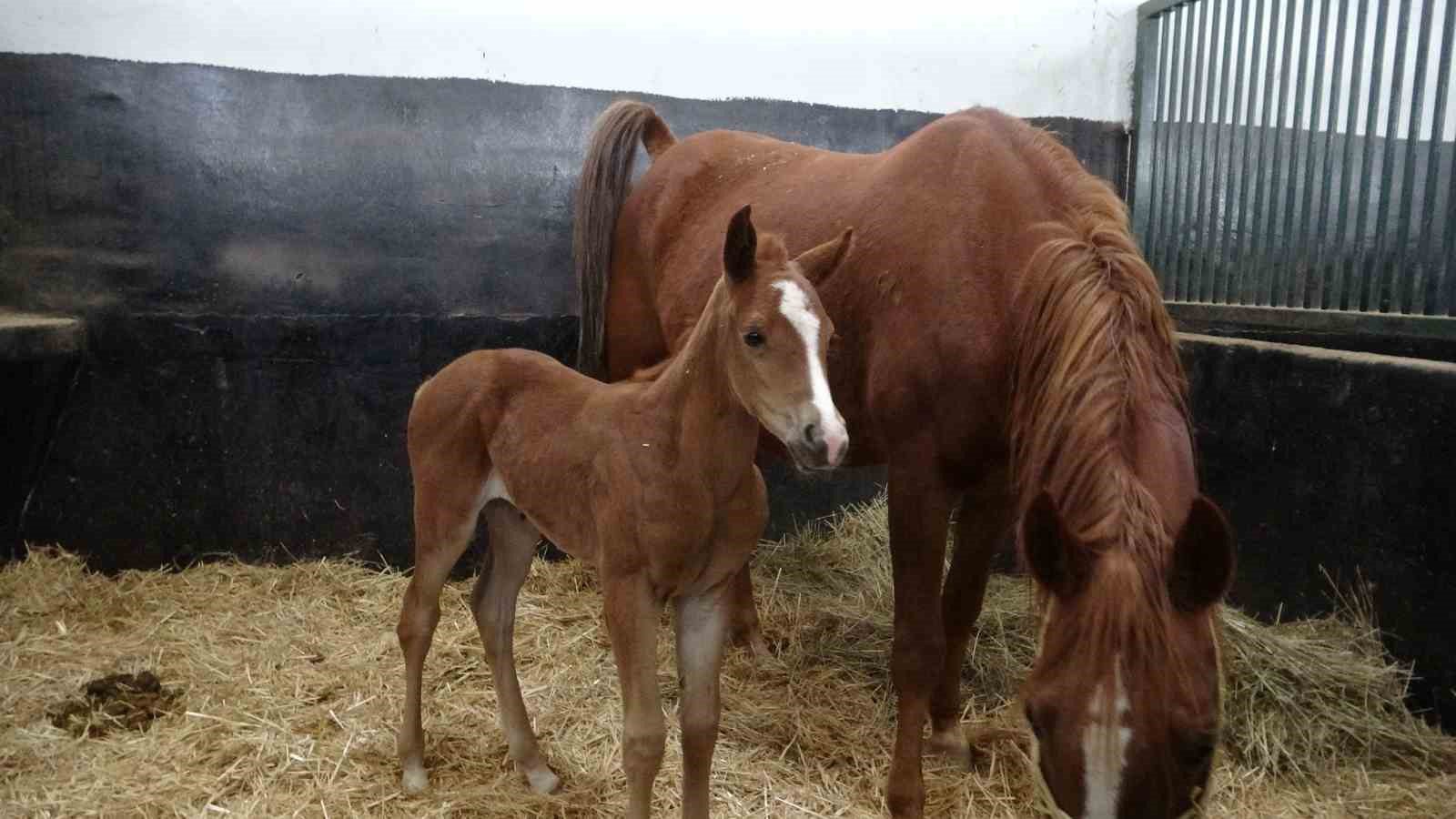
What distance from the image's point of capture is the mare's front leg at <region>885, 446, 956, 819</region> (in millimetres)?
2400

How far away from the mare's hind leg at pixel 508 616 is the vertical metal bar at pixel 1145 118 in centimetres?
336

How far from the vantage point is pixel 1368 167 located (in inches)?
129

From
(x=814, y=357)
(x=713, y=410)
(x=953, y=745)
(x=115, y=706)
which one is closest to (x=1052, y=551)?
(x=814, y=357)

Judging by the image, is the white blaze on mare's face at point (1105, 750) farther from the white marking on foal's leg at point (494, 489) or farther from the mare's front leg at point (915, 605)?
the white marking on foal's leg at point (494, 489)

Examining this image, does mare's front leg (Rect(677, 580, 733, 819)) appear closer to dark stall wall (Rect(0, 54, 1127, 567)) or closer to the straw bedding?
the straw bedding

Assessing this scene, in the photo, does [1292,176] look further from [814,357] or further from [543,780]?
[543,780]

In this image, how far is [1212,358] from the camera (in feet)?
10.6

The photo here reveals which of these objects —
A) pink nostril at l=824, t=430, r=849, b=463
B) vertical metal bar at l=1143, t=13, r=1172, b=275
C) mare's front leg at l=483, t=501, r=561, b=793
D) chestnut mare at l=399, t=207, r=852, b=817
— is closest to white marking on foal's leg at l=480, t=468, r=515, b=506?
chestnut mare at l=399, t=207, r=852, b=817

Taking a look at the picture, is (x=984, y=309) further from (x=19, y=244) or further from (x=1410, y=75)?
(x=19, y=244)

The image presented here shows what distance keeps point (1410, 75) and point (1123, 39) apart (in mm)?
1334

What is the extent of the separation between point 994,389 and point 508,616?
1.41m

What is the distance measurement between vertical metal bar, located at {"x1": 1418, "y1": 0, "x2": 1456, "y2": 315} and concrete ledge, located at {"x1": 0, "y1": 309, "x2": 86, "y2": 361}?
4759 millimetres

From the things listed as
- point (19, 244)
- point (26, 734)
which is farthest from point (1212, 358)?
point (19, 244)

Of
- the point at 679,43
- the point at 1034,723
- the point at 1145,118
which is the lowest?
the point at 1034,723
